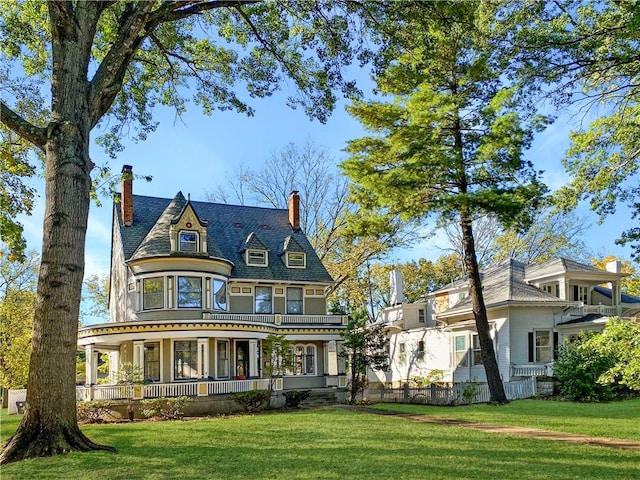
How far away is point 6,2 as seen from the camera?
13273 millimetres

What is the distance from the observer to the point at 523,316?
2653cm

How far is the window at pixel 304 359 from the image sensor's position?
1182 inches

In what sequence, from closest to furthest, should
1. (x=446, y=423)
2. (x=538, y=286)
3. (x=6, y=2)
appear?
1. (x=6, y=2)
2. (x=446, y=423)
3. (x=538, y=286)

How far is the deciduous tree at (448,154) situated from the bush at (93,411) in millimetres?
11331

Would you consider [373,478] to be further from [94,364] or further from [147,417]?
[94,364]

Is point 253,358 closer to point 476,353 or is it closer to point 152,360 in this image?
point 152,360

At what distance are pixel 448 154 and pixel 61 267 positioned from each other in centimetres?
1465

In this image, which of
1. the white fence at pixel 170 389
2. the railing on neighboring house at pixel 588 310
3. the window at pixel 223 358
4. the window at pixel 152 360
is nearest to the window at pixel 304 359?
the window at pixel 223 358

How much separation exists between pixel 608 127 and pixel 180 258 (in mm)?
17638

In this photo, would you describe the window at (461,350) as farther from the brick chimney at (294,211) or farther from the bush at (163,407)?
the bush at (163,407)

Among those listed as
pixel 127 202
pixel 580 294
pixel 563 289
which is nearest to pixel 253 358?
pixel 127 202

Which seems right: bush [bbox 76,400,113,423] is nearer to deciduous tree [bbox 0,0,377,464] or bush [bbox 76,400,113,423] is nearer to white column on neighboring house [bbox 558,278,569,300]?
deciduous tree [bbox 0,0,377,464]

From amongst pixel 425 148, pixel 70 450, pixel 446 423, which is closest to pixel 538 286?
pixel 425 148

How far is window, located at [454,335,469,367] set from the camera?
28719mm
